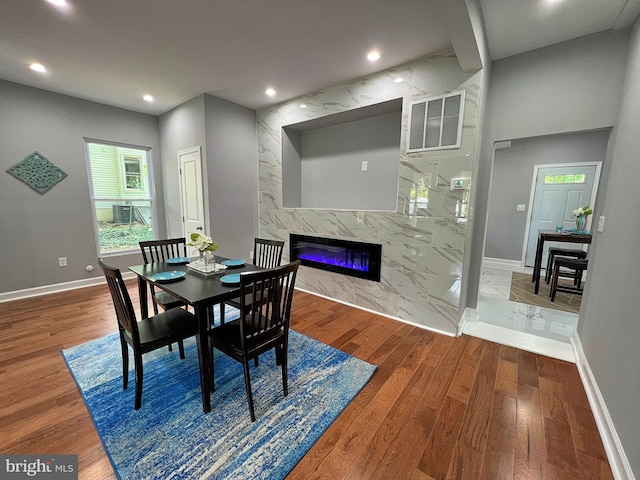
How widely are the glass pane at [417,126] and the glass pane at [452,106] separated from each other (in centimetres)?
21

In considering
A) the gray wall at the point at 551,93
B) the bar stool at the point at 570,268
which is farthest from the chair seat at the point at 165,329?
the bar stool at the point at 570,268

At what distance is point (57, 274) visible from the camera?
12.4 ft

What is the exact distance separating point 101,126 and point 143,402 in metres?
4.22

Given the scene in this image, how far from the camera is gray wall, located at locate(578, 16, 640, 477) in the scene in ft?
4.61

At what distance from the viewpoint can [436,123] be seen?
261cm

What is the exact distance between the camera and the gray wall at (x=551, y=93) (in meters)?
2.17

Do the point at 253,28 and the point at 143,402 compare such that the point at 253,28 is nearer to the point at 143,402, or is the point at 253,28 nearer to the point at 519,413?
the point at 143,402

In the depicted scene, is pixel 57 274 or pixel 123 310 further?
pixel 57 274

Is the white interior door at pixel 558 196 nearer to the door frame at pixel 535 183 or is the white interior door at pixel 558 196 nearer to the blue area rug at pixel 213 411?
the door frame at pixel 535 183

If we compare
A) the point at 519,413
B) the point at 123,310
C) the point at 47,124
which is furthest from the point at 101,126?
the point at 519,413

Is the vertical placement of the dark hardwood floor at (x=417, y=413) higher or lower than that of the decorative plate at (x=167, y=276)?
lower

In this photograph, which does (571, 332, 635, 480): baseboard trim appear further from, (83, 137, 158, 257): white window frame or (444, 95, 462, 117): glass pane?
(83, 137, 158, 257): white window frame

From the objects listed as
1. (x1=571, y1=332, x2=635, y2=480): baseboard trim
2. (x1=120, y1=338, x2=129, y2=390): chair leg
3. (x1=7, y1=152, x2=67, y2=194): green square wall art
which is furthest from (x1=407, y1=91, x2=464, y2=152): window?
(x1=7, y1=152, x2=67, y2=194): green square wall art

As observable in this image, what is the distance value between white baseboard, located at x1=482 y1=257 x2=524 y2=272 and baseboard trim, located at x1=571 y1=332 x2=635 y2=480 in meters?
3.56
